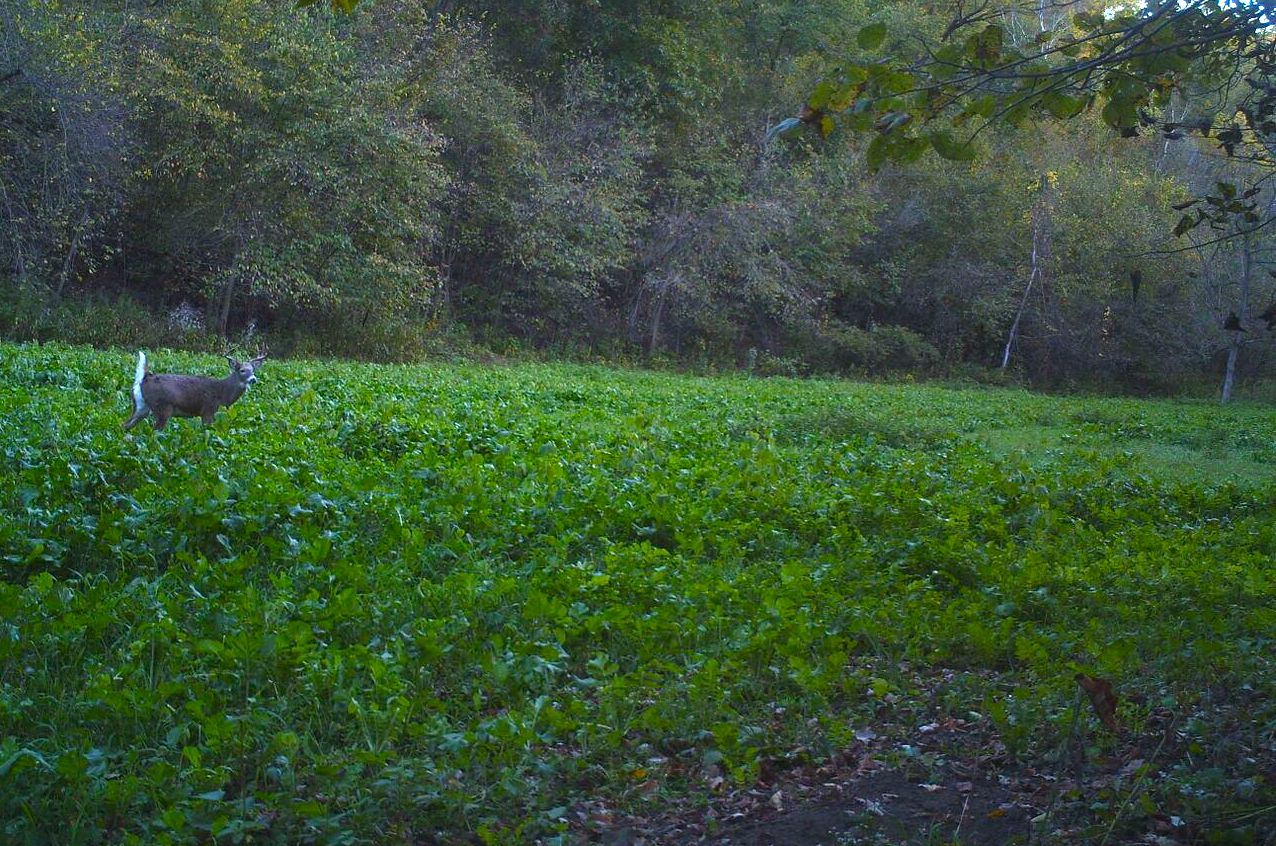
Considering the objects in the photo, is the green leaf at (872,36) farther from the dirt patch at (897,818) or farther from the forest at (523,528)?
the dirt patch at (897,818)

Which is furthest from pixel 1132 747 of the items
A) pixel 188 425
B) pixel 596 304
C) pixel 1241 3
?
pixel 596 304

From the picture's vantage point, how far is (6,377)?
12.1 metres

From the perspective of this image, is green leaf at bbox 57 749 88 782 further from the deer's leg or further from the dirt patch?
the deer's leg

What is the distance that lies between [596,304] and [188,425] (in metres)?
21.3

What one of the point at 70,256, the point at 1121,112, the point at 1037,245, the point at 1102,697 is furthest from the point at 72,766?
the point at 1037,245

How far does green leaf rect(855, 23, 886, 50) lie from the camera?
4.26 meters

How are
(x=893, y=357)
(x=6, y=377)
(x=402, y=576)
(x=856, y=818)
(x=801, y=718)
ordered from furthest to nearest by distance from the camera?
1. (x=893, y=357)
2. (x=6, y=377)
3. (x=402, y=576)
4. (x=801, y=718)
5. (x=856, y=818)

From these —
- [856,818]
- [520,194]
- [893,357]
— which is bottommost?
[856,818]

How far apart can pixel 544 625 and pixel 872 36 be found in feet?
9.20

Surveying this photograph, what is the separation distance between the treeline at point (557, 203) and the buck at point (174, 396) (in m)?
5.97

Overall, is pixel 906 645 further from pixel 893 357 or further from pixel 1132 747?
pixel 893 357

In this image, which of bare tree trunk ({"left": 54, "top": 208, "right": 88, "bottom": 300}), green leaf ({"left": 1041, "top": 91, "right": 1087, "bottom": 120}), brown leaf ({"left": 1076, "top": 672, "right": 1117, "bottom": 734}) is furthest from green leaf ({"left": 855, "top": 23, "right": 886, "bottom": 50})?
bare tree trunk ({"left": 54, "top": 208, "right": 88, "bottom": 300})

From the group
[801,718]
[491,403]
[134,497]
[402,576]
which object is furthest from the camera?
[491,403]

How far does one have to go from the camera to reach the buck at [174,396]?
9211 millimetres
